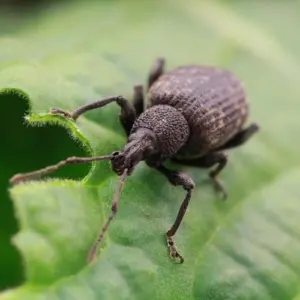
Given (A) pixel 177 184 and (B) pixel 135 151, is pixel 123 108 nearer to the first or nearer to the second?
(B) pixel 135 151

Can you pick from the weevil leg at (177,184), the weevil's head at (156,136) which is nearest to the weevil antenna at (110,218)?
the weevil's head at (156,136)

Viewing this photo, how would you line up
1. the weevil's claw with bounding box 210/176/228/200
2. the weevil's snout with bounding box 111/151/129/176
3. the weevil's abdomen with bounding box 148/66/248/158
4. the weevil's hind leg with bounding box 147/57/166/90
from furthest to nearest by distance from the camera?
the weevil's hind leg with bounding box 147/57/166/90 < the weevil's abdomen with bounding box 148/66/248/158 < the weevil's claw with bounding box 210/176/228/200 < the weevil's snout with bounding box 111/151/129/176

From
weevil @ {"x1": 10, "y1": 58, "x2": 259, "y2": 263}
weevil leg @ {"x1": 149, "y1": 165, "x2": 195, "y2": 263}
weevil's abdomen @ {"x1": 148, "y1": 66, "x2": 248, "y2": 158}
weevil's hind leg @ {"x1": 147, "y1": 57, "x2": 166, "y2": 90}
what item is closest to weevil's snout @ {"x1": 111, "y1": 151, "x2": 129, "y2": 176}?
weevil @ {"x1": 10, "y1": 58, "x2": 259, "y2": 263}

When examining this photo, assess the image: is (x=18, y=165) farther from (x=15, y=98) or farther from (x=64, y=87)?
(x=64, y=87)

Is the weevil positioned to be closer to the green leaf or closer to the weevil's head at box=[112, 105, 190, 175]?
the weevil's head at box=[112, 105, 190, 175]

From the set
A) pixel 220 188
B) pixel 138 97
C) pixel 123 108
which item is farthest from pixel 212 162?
pixel 123 108

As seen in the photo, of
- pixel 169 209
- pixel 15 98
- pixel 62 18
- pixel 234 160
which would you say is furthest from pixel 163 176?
pixel 62 18

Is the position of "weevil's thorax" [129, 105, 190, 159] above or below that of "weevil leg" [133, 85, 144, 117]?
above
